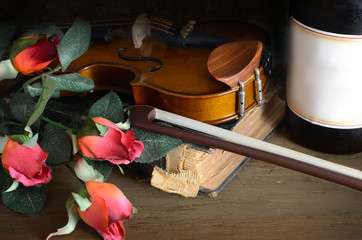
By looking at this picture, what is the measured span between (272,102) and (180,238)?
23 cm

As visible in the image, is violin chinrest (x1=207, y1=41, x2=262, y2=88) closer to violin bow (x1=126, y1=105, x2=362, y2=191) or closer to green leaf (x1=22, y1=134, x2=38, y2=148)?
violin bow (x1=126, y1=105, x2=362, y2=191)

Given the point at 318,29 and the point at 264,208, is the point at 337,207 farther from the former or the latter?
the point at 318,29

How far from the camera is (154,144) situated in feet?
1.69

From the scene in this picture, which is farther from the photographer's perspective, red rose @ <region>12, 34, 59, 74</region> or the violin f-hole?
the violin f-hole

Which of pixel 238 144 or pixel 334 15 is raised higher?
pixel 334 15

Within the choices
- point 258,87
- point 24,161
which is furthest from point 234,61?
point 24,161

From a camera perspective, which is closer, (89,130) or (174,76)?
(89,130)

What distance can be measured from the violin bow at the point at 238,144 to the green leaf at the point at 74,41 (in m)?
0.09

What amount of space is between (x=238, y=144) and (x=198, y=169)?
0.07 meters

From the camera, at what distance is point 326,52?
518mm

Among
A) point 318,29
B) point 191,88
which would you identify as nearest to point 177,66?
point 191,88

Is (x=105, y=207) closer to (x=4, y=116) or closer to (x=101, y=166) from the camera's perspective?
(x=101, y=166)

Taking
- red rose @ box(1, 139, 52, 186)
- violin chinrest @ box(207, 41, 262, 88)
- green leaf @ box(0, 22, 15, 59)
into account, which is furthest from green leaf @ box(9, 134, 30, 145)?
violin chinrest @ box(207, 41, 262, 88)

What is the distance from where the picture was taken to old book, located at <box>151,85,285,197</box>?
540 millimetres
